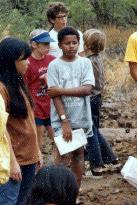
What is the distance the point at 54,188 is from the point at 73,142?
7.66 feet

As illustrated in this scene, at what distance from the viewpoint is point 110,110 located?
402 inches

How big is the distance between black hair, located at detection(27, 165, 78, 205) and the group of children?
717mm

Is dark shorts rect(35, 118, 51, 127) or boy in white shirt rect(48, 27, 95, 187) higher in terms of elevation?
boy in white shirt rect(48, 27, 95, 187)

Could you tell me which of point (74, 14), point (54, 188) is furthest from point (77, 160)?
point (74, 14)

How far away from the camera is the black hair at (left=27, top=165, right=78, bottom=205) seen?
2.75 m

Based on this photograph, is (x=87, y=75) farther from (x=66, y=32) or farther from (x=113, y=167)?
(x=113, y=167)

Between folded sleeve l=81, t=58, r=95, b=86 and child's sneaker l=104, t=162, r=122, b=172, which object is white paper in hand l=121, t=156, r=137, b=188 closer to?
folded sleeve l=81, t=58, r=95, b=86

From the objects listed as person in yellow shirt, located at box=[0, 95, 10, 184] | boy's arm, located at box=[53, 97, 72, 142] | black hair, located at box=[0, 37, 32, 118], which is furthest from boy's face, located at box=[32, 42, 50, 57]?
person in yellow shirt, located at box=[0, 95, 10, 184]

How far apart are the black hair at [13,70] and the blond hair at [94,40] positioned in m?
1.79

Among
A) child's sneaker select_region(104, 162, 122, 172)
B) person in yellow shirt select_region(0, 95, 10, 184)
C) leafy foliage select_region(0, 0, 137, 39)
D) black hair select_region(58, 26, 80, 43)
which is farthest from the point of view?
leafy foliage select_region(0, 0, 137, 39)

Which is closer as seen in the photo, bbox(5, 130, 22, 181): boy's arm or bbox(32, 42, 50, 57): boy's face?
bbox(5, 130, 22, 181): boy's arm

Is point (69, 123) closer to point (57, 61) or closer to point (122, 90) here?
point (57, 61)

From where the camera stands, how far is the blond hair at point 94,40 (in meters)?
5.80

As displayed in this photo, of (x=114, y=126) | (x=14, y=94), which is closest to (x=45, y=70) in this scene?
(x=14, y=94)
